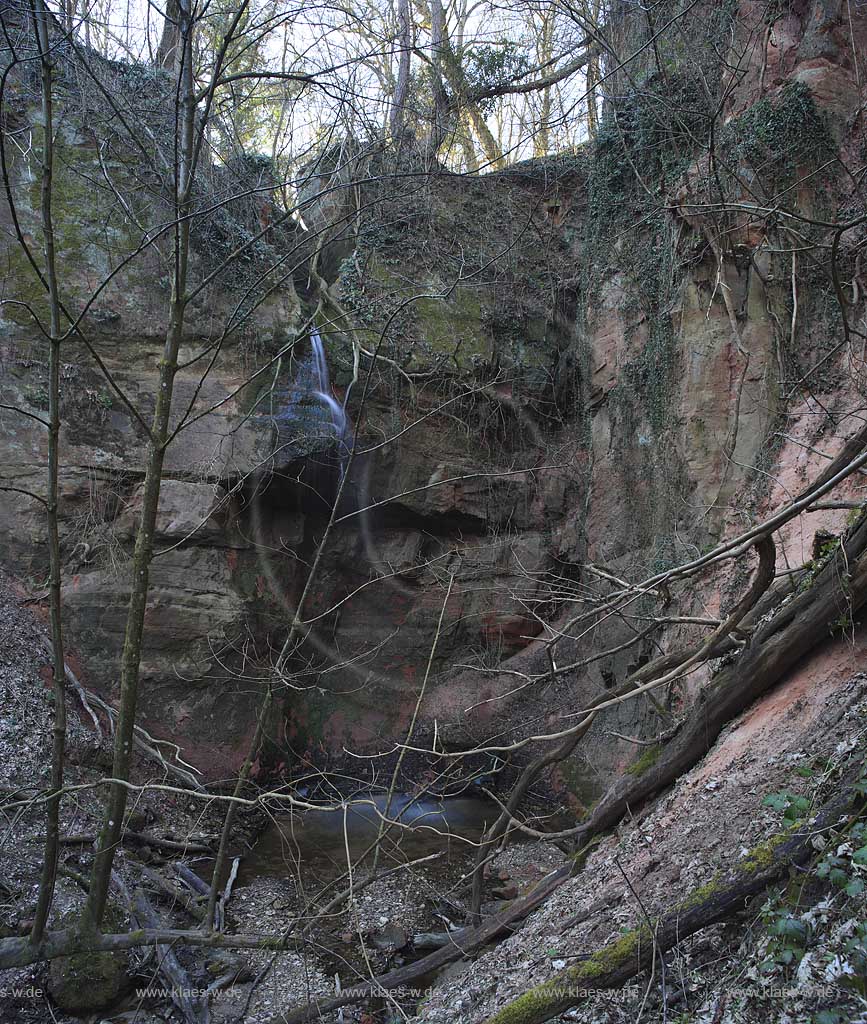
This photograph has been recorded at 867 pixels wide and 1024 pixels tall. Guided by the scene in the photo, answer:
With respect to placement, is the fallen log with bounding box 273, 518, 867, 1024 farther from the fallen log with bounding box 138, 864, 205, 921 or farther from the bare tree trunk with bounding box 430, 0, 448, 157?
the bare tree trunk with bounding box 430, 0, 448, 157

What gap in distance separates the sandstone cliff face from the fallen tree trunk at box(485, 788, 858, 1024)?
3.15 metres

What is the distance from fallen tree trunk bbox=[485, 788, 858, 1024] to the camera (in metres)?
2.82

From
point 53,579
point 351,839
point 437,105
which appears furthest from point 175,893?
point 437,105

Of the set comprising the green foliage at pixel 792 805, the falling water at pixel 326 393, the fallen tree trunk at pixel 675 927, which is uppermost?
the falling water at pixel 326 393

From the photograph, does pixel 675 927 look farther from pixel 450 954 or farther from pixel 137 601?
pixel 137 601

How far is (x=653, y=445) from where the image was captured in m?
9.00

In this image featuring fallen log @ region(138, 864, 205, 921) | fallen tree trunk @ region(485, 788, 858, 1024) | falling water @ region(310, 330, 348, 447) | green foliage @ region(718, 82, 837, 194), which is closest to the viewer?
fallen tree trunk @ region(485, 788, 858, 1024)

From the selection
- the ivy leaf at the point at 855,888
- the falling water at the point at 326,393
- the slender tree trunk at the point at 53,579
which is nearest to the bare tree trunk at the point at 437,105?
the falling water at the point at 326,393

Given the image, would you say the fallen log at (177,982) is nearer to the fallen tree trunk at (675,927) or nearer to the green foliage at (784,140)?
the fallen tree trunk at (675,927)

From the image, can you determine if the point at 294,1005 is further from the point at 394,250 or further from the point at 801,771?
the point at 394,250

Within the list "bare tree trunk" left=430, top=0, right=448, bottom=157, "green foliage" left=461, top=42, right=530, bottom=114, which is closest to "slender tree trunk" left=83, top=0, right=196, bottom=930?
"bare tree trunk" left=430, top=0, right=448, bottom=157

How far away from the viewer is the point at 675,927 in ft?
9.82

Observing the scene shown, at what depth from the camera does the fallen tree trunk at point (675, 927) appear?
2.82 meters

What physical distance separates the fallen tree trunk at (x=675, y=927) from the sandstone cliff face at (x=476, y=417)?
3.15 metres
